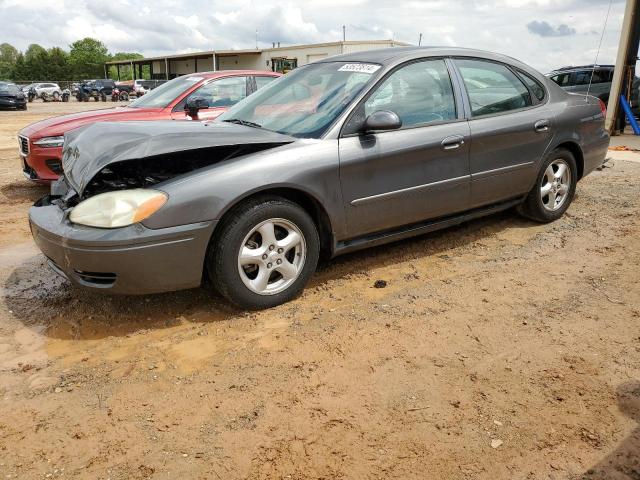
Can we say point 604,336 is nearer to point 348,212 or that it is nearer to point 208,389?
point 348,212

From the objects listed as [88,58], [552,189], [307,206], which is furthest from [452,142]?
[88,58]

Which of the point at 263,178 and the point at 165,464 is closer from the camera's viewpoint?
the point at 165,464

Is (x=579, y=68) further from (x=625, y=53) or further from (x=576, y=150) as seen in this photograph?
(x=576, y=150)

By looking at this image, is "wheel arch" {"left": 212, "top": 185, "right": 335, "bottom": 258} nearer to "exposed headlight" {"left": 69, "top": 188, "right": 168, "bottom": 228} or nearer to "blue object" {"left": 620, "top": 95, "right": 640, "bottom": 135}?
"exposed headlight" {"left": 69, "top": 188, "right": 168, "bottom": 228}

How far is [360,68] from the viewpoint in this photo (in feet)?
13.0

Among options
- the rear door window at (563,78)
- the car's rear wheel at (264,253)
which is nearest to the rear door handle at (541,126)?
the car's rear wheel at (264,253)

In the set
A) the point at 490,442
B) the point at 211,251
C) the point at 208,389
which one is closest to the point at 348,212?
the point at 211,251

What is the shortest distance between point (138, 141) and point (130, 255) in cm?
76

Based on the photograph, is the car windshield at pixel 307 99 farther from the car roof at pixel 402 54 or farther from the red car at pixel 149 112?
the red car at pixel 149 112

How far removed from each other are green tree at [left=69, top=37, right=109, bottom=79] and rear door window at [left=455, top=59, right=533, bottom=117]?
74.7 m

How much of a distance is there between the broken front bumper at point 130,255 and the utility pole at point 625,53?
36.1 ft

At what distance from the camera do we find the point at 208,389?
2.62 metres

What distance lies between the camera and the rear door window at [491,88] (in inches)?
169

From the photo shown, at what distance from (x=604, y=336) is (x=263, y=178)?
2162 mm
